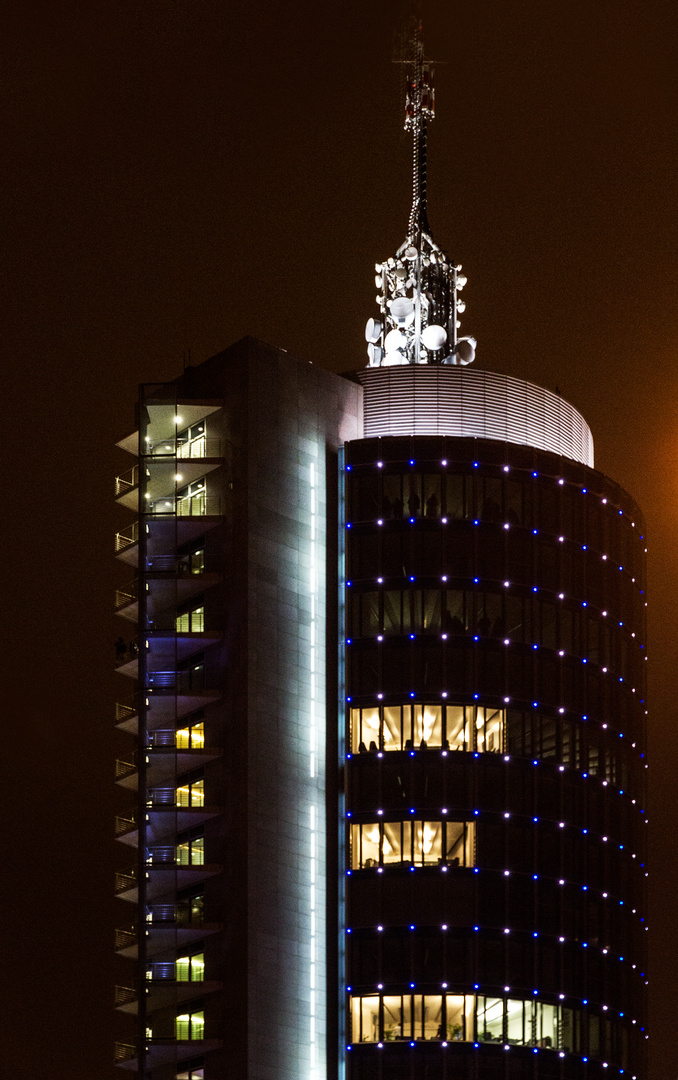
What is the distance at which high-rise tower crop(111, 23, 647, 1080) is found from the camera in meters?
136

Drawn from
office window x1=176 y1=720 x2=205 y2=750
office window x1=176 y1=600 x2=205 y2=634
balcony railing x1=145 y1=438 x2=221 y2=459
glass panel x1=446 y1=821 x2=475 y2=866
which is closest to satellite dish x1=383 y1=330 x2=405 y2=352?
balcony railing x1=145 y1=438 x2=221 y2=459

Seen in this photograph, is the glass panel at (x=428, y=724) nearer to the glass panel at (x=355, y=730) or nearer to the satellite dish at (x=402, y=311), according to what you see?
the glass panel at (x=355, y=730)

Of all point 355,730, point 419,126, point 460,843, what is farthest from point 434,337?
point 460,843

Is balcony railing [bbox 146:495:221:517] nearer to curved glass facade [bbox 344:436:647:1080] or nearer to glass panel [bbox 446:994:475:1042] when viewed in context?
curved glass facade [bbox 344:436:647:1080]

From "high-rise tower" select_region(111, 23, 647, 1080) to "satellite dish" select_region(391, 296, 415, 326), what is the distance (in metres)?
7.86

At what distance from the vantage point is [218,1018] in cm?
13350

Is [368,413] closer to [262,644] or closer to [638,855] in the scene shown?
[262,644]

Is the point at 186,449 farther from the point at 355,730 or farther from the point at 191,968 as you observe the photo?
the point at 191,968

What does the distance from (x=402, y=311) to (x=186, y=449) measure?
66.0 ft

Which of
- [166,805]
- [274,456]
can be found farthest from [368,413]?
[166,805]

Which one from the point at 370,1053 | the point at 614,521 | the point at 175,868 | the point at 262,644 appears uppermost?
the point at 614,521

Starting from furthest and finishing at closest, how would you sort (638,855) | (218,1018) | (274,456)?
(638,855) → (274,456) → (218,1018)

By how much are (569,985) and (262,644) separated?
2705 cm

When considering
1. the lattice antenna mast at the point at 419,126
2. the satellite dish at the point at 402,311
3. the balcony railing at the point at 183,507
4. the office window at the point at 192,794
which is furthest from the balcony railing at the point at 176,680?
the lattice antenna mast at the point at 419,126
